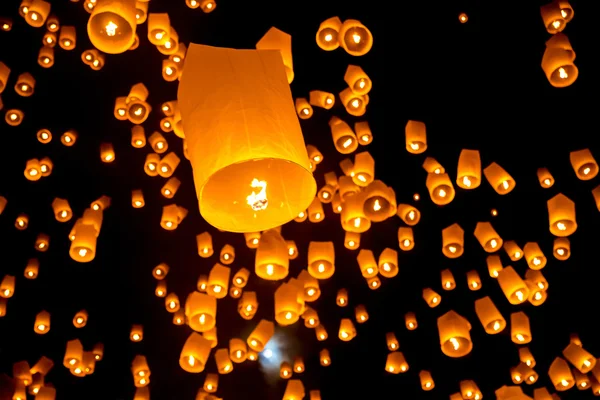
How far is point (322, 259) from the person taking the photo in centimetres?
368

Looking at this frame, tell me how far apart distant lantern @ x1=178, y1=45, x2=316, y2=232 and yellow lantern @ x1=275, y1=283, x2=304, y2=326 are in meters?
1.50

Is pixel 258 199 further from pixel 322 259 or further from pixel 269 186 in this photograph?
pixel 322 259

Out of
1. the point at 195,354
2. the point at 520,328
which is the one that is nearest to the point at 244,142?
the point at 195,354

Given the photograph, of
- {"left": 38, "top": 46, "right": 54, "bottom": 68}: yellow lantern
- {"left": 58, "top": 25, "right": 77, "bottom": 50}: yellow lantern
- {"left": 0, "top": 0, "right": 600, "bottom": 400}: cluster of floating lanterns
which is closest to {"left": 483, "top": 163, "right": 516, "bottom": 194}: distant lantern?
{"left": 0, "top": 0, "right": 600, "bottom": 400}: cluster of floating lanterns

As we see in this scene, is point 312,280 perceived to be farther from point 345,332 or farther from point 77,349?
point 77,349

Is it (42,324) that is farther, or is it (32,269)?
(32,269)

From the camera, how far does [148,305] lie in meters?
5.28

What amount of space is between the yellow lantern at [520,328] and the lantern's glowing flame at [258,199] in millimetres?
2705

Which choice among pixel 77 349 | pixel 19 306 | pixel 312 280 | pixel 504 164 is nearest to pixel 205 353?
pixel 312 280

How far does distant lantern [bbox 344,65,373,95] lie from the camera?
3.71 meters

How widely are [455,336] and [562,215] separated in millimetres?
991

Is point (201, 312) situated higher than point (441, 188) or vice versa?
point (441, 188)

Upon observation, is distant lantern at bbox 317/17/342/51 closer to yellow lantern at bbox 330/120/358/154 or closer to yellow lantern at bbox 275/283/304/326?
yellow lantern at bbox 330/120/358/154

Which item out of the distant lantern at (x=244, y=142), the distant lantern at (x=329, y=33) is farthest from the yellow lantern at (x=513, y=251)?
the distant lantern at (x=244, y=142)
